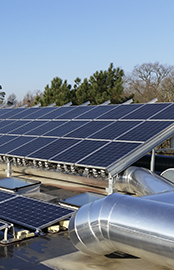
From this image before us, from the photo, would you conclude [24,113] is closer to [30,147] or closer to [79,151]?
[30,147]

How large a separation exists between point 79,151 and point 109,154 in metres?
1.84

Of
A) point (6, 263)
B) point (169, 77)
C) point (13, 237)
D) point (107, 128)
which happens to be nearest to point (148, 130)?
point (107, 128)

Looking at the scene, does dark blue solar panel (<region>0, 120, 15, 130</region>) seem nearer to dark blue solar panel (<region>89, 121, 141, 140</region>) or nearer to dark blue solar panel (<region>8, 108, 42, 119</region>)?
dark blue solar panel (<region>8, 108, 42, 119</region>)

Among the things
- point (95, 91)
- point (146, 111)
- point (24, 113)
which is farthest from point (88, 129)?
point (95, 91)

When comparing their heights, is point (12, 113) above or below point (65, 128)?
above

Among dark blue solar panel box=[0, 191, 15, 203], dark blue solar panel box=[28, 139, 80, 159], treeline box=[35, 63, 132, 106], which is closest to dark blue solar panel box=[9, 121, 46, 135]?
dark blue solar panel box=[28, 139, 80, 159]

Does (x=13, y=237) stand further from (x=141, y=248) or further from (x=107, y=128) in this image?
(x=107, y=128)

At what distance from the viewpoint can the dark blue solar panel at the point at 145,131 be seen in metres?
15.1

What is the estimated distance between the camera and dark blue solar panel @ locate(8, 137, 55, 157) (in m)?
17.3

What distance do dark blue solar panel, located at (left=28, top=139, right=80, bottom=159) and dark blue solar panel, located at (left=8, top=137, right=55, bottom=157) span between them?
1.84 ft

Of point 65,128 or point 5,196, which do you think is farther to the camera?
point 65,128

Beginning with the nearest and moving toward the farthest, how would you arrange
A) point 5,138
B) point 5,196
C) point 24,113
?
point 5,196
point 5,138
point 24,113

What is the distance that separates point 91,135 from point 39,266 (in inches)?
369

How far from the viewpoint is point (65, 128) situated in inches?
776
